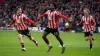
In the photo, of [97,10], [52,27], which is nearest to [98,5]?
[97,10]

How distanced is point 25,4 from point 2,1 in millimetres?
4034

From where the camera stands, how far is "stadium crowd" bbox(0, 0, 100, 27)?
45.3 metres

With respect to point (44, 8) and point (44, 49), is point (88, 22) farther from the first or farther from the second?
point (44, 8)

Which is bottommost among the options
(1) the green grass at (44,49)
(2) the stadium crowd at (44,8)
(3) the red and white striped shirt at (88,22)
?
(2) the stadium crowd at (44,8)

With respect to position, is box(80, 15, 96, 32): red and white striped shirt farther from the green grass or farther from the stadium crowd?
the stadium crowd

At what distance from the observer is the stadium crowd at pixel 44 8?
4531 centimetres

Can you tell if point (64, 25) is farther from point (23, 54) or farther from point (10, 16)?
point (23, 54)

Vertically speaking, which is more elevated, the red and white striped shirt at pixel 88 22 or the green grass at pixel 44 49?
the red and white striped shirt at pixel 88 22

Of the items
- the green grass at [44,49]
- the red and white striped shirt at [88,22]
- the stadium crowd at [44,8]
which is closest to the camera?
the green grass at [44,49]

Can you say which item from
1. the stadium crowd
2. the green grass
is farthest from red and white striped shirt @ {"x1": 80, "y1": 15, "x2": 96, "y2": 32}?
the stadium crowd

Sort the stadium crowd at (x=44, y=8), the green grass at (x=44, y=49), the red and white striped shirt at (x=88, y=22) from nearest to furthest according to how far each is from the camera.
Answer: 1. the green grass at (x=44, y=49)
2. the red and white striped shirt at (x=88, y=22)
3. the stadium crowd at (x=44, y=8)

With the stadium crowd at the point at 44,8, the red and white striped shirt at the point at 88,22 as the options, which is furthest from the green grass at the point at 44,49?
the stadium crowd at the point at 44,8

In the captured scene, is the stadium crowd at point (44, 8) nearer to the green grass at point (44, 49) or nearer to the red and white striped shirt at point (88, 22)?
the green grass at point (44, 49)

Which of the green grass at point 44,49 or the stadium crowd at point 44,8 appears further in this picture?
the stadium crowd at point 44,8
